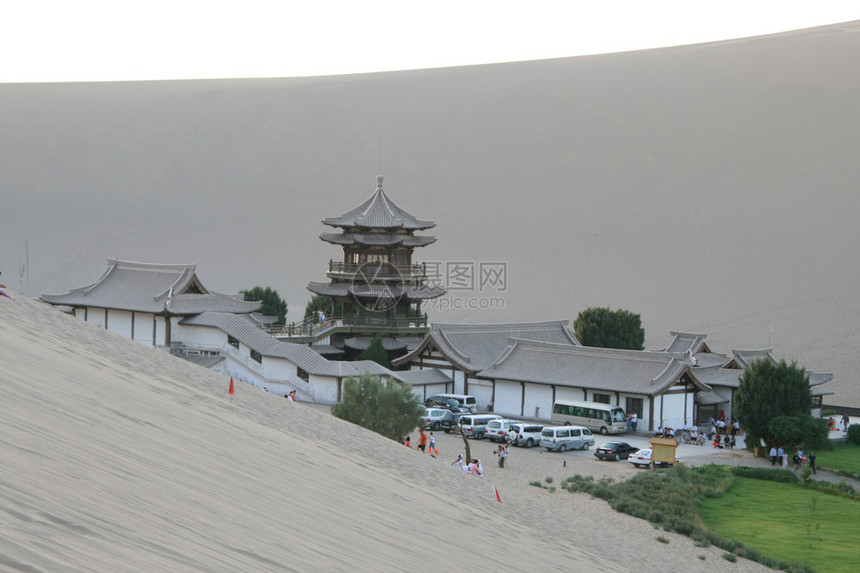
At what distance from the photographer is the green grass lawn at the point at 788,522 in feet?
62.1

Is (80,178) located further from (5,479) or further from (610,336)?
(5,479)

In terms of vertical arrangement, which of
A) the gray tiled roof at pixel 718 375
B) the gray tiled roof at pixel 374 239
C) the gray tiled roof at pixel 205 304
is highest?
the gray tiled roof at pixel 374 239

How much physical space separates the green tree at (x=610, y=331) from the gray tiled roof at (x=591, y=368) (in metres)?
8.20

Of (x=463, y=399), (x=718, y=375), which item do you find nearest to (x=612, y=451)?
(x=463, y=399)

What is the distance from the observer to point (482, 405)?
3794 centimetres

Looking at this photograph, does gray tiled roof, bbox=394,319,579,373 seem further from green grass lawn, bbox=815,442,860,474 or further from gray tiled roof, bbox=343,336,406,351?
green grass lawn, bbox=815,442,860,474

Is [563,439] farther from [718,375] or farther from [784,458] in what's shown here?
[718,375]

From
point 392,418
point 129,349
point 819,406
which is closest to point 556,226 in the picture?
point 819,406

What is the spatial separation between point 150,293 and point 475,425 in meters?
16.0

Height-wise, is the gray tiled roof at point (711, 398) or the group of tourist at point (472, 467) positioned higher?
the gray tiled roof at point (711, 398)

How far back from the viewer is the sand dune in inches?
2960

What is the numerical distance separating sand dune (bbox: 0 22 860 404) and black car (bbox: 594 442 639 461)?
1273 inches

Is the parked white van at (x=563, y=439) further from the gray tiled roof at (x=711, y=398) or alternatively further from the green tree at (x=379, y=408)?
the gray tiled roof at (x=711, y=398)

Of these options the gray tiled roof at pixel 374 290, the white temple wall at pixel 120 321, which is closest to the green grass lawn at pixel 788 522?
the gray tiled roof at pixel 374 290
